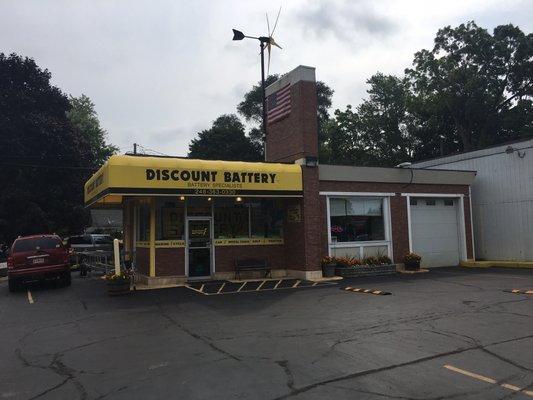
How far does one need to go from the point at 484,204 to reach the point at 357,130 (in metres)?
28.9

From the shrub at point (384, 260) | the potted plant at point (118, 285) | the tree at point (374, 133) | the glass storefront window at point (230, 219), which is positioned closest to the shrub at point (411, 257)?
the shrub at point (384, 260)

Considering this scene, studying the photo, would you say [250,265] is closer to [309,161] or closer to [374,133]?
[309,161]

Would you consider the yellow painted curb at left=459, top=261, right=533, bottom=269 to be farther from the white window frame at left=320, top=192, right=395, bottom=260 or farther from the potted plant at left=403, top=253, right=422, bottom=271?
the white window frame at left=320, top=192, right=395, bottom=260

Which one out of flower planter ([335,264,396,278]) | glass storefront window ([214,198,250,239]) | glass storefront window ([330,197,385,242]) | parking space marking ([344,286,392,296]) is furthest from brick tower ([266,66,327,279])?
parking space marking ([344,286,392,296])

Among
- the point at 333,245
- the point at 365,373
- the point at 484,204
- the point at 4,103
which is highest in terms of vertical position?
the point at 4,103

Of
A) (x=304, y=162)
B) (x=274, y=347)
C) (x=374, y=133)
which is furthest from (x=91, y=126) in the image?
(x=274, y=347)

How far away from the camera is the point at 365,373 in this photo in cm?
606

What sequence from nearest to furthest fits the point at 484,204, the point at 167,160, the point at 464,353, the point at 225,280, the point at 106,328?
the point at 464,353 < the point at 106,328 < the point at 167,160 < the point at 225,280 < the point at 484,204

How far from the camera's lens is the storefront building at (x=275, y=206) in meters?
16.0

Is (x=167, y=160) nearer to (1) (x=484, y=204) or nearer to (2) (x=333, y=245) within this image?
(2) (x=333, y=245)

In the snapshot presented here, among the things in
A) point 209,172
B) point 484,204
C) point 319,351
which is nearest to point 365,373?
point 319,351

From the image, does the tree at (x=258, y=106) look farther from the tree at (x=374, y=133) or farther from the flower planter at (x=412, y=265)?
the flower planter at (x=412, y=265)

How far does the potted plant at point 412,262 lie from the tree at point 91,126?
1429 inches

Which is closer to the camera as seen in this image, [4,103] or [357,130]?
[4,103]
